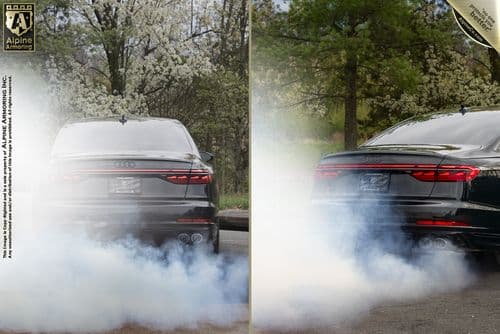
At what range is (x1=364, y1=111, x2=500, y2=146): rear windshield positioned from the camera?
3.44 metres

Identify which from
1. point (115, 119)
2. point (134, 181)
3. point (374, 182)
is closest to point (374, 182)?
point (374, 182)

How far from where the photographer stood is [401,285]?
141 inches

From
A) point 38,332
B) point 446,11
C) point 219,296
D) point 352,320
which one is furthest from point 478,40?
point 38,332

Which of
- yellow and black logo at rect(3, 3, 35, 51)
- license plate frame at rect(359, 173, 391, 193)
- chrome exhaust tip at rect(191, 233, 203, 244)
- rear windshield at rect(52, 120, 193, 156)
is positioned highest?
yellow and black logo at rect(3, 3, 35, 51)

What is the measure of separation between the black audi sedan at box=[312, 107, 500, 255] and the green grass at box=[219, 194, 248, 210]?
0.41 meters

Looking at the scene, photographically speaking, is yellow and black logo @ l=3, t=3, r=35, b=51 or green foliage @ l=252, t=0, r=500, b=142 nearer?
yellow and black logo @ l=3, t=3, r=35, b=51

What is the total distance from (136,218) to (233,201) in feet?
1.47

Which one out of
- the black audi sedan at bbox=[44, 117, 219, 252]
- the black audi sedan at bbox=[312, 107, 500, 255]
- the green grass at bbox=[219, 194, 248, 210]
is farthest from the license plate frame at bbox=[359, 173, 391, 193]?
the black audi sedan at bbox=[44, 117, 219, 252]

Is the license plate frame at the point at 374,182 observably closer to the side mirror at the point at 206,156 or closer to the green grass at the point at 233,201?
the green grass at the point at 233,201

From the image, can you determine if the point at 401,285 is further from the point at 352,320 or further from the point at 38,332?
the point at 38,332

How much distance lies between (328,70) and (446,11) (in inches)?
25.5

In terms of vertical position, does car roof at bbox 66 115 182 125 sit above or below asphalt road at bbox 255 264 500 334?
above

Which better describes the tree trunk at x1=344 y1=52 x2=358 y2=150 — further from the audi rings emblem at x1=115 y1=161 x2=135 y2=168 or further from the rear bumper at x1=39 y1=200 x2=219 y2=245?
the audi rings emblem at x1=115 y1=161 x2=135 y2=168

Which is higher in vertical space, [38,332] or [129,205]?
[129,205]
